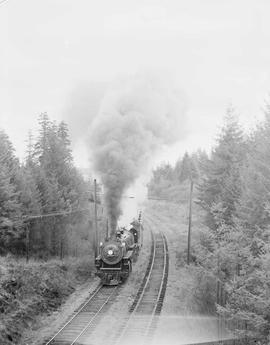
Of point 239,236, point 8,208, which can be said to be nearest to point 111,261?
point 8,208

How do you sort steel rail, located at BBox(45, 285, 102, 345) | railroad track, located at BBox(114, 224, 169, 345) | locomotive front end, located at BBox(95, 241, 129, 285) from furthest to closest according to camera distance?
locomotive front end, located at BBox(95, 241, 129, 285), railroad track, located at BBox(114, 224, 169, 345), steel rail, located at BBox(45, 285, 102, 345)

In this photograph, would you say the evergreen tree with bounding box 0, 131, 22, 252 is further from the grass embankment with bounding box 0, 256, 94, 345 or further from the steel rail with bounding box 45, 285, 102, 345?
the steel rail with bounding box 45, 285, 102, 345

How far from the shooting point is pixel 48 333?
58.7ft

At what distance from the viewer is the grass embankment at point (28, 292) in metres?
17.7

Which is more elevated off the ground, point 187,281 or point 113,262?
point 113,262

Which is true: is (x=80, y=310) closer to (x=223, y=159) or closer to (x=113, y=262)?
(x=113, y=262)

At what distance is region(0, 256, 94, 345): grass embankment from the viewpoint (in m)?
17.7

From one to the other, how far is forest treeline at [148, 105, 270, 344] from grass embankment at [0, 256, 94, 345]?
318 inches

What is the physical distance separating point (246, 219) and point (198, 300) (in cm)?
714

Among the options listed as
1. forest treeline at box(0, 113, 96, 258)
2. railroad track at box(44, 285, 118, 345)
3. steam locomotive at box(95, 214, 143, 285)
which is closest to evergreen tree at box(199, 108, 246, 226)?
steam locomotive at box(95, 214, 143, 285)

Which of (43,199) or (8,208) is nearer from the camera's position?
(8,208)

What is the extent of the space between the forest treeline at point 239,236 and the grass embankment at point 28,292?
26.5 feet

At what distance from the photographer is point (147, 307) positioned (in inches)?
859

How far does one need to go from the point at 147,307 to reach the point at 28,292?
20.3ft
